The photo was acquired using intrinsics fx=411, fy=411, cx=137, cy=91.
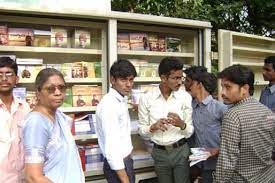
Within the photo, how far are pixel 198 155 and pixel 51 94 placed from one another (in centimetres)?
148

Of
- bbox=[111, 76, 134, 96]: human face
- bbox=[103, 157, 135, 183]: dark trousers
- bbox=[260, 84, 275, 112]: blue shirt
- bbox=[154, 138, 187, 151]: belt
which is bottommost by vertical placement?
bbox=[103, 157, 135, 183]: dark trousers

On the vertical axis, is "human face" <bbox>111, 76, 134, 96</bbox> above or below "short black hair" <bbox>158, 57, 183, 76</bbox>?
below

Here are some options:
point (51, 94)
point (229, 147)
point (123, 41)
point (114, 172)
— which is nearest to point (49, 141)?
point (51, 94)

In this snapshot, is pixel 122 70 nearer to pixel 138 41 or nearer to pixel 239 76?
pixel 239 76

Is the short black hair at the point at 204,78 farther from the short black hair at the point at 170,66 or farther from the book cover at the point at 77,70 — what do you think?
the book cover at the point at 77,70

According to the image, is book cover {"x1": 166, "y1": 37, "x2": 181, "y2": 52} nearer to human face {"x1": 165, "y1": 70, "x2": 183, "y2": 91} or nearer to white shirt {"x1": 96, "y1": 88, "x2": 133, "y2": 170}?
human face {"x1": 165, "y1": 70, "x2": 183, "y2": 91}

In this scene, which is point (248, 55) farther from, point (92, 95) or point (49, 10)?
point (49, 10)

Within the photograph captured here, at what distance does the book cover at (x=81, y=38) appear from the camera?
3.78 meters

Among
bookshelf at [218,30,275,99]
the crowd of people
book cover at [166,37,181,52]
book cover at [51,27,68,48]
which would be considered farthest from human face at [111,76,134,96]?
bookshelf at [218,30,275,99]

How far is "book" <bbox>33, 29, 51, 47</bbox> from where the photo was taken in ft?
11.8

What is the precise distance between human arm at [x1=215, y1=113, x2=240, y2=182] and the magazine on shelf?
651mm

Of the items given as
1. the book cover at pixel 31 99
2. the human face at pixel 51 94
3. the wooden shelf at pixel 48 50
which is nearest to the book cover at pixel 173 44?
the wooden shelf at pixel 48 50

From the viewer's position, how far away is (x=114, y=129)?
278 centimetres

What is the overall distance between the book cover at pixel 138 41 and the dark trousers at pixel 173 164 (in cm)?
118
